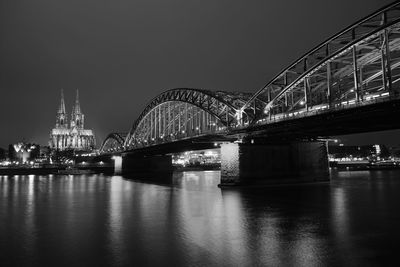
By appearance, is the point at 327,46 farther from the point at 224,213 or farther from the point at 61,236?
the point at 61,236

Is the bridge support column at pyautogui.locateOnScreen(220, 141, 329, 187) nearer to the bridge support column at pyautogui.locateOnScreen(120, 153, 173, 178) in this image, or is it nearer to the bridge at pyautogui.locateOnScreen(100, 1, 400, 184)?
the bridge at pyautogui.locateOnScreen(100, 1, 400, 184)

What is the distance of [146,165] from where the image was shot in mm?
107812

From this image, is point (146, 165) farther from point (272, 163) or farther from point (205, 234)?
point (205, 234)

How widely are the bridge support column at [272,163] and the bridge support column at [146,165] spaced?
58.0 meters

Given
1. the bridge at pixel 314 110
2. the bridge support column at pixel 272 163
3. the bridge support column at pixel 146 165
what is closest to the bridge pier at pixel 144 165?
the bridge support column at pixel 146 165

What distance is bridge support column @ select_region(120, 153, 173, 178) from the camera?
106m

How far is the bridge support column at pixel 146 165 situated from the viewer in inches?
4161

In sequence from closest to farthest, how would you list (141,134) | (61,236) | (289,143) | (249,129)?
(61,236) < (249,129) < (289,143) < (141,134)

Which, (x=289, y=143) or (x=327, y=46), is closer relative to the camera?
(x=327, y=46)

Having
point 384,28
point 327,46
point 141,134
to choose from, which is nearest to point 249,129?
point 327,46

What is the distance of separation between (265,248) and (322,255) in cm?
241

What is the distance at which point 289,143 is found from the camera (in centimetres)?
4994

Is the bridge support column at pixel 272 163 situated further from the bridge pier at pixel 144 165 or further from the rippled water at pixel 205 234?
the bridge pier at pixel 144 165

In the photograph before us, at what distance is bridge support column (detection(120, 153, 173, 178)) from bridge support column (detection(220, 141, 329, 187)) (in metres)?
58.0
